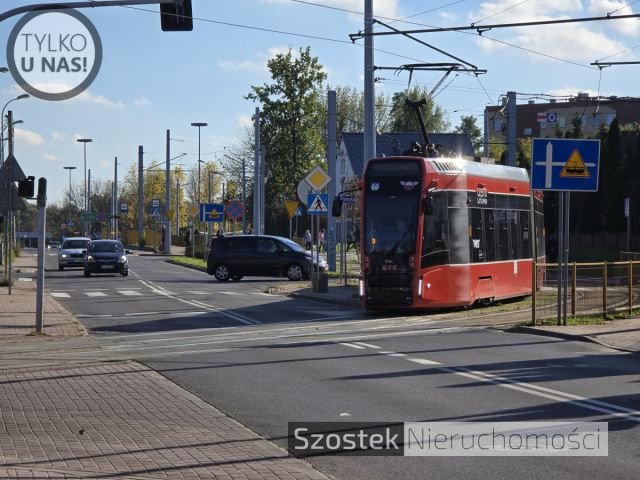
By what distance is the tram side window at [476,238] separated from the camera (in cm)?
2513

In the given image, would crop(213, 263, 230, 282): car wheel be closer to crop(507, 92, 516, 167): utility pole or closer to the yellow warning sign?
crop(507, 92, 516, 167): utility pole

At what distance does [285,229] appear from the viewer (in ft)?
289

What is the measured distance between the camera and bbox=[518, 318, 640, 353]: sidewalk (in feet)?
59.0

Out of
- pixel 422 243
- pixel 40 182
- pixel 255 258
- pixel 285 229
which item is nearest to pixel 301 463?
pixel 40 182

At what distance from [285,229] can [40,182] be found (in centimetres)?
6748

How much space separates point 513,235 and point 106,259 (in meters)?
21.7

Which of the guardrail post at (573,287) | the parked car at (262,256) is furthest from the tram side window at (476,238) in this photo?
the parked car at (262,256)

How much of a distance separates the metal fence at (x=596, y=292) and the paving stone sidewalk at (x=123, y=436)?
37.6 feet

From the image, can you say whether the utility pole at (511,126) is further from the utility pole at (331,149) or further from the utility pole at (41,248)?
the utility pole at (41,248)

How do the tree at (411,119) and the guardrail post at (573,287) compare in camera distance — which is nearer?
the guardrail post at (573,287)

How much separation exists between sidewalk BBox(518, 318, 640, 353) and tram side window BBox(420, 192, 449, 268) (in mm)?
3560

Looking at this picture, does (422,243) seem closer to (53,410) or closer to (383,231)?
(383,231)

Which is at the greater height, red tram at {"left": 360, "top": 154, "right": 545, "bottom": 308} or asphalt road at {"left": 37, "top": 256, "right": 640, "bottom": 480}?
red tram at {"left": 360, "top": 154, "right": 545, "bottom": 308}


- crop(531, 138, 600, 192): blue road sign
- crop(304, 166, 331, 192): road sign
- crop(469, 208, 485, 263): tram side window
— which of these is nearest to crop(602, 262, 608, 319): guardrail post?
crop(531, 138, 600, 192): blue road sign
